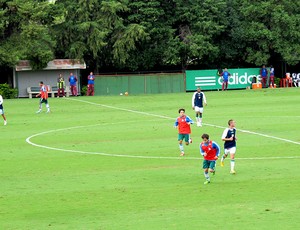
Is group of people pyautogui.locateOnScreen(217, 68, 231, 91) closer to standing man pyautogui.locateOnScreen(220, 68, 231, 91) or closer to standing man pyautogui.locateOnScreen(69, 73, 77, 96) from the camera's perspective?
standing man pyautogui.locateOnScreen(220, 68, 231, 91)

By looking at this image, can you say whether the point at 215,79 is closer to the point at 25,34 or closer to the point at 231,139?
the point at 25,34

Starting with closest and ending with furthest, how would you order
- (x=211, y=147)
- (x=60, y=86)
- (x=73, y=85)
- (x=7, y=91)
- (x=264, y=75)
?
(x=211, y=147), (x=60, y=86), (x=7, y=91), (x=73, y=85), (x=264, y=75)

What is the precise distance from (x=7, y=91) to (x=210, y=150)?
1879 inches

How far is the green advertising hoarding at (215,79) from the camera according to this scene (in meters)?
72.0

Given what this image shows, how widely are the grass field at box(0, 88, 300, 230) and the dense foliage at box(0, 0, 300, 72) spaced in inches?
979

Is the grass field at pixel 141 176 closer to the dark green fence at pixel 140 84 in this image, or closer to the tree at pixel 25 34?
the tree at pixel 25 34

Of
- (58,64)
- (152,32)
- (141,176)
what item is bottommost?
(141,176)

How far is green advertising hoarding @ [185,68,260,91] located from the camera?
72.0 m

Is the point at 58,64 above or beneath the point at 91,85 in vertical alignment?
above

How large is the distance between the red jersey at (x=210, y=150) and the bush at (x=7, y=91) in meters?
47.3

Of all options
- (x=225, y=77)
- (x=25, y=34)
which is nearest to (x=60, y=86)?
(x=25, y=34)

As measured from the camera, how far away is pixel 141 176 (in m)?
23.6

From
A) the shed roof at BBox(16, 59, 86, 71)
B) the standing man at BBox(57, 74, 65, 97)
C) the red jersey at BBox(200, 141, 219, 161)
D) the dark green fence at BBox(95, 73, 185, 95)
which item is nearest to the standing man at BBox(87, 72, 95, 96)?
the dark green fence at BBox(95, 73, 185, 95)

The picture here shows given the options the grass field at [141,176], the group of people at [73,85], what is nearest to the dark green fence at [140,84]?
the group of people at [73,85]
